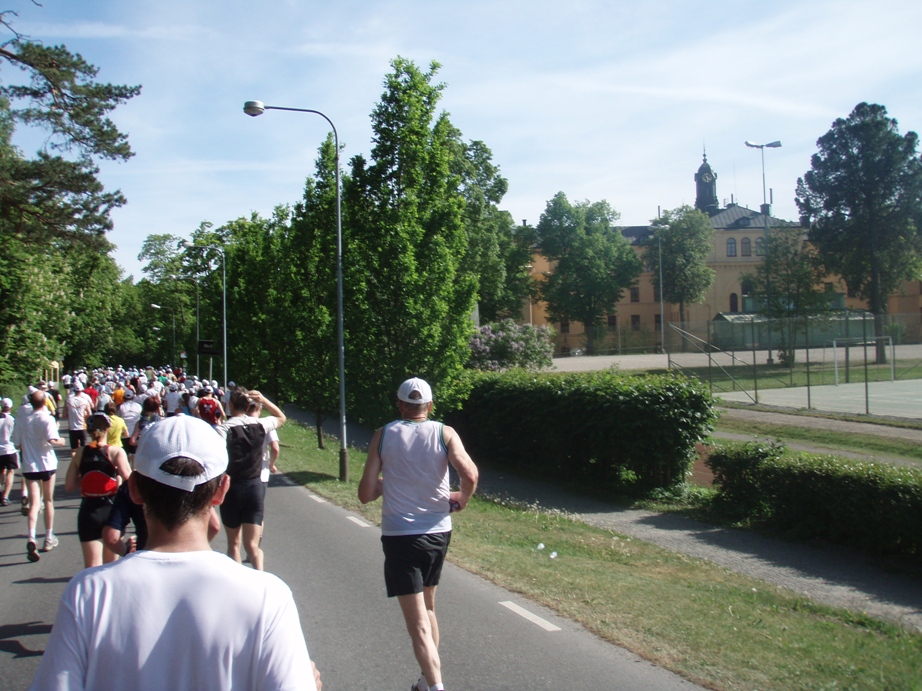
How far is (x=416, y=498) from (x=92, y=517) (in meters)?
3.54

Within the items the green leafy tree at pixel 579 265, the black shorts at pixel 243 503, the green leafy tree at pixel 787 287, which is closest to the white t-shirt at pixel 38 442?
the black shorts at pixel 243 503

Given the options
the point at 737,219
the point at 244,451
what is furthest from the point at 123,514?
→ the point at 737,219

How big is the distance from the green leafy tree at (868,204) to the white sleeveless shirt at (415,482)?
6102cm

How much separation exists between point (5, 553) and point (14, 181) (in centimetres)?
1323

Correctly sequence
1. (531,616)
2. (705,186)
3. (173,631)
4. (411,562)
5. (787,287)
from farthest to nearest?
1. (705,186)
2. (787,287)
3. (531,616)
4. (411,562)
5. (173,631)

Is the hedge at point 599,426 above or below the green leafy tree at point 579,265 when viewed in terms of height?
below

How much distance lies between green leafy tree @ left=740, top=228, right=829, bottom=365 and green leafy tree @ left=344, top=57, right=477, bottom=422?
27.2m

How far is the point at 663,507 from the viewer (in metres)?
14.8

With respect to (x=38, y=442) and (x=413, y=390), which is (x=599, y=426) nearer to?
(x=38, y=442)

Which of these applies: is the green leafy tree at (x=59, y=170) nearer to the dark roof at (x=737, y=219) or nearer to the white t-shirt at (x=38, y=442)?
the white t-shirt at (x=38, y=442)

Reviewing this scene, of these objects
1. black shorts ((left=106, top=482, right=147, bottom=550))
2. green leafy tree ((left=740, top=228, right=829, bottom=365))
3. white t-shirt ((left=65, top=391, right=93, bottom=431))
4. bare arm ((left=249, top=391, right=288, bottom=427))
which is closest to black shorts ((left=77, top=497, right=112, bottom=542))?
black shorts ((left=106, top=482, right=147, bottom=550))

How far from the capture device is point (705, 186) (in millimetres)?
120312

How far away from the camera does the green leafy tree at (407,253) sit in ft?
56.4

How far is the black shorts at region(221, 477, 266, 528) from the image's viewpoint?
7207 millimetres
